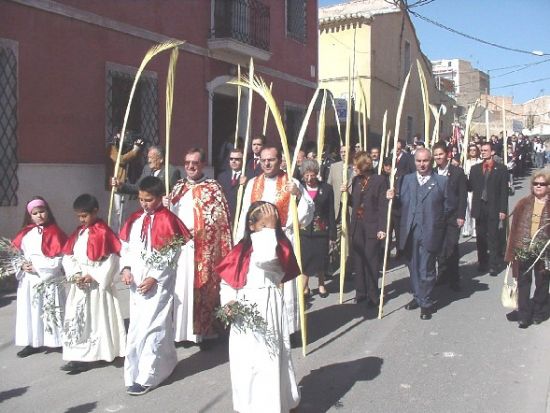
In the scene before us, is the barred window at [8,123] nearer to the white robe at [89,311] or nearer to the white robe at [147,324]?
the white robe at [89,311]

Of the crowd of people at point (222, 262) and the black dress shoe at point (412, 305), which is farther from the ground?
the crowd of people at point (222, 262)

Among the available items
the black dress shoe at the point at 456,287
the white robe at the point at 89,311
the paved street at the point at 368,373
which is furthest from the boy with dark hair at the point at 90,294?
the black dress shoe at the point at 456,287

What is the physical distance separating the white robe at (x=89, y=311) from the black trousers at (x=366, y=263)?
2935mm

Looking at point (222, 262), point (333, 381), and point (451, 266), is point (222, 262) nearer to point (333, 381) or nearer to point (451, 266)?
point (333, 381)

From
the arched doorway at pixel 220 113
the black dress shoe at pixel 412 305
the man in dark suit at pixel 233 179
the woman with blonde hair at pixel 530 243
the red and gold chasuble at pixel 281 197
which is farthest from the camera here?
the arched doorway at pixel 220 113

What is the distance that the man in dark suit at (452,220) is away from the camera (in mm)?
7691

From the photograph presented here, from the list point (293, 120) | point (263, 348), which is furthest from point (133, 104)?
point (263, 348)

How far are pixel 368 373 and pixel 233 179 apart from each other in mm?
3302

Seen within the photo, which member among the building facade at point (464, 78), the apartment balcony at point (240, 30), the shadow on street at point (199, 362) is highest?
the building facade at point (464, 78)

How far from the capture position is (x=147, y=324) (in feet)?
14.5

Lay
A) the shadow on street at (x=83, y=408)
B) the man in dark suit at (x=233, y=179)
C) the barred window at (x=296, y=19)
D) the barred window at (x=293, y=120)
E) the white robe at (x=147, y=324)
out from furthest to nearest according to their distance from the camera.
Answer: the barred window at (x=293, y=120), the barred window at (x=296, y=19), the man in dark suit at (x=233, y=179), the white robe at (x=147, y=324), the shadow on street at (x=83, y=408)

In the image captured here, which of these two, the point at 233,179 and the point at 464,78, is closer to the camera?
the point at 233,179

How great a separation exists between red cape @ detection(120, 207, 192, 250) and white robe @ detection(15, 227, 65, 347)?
85 cm

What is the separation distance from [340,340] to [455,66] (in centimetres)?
5075
